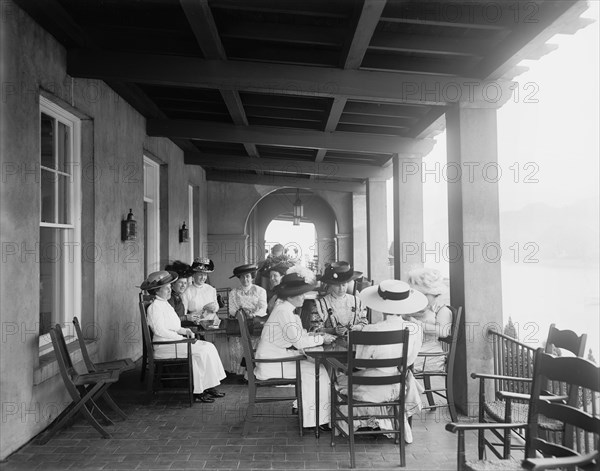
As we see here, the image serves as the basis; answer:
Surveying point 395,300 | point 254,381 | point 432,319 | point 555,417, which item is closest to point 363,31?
point 395,300

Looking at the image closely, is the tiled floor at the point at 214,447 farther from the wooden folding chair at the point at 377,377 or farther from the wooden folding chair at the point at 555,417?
the wooden folding chair at the point at 555,417

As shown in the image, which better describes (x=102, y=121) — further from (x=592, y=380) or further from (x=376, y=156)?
(x=376, y=156)

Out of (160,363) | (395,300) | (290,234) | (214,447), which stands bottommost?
(214,447)

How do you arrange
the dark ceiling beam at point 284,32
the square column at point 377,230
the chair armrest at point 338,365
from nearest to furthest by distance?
the chair armrest at point 338,365 → the dark ceiling beam at point 284,32 → the square column at point 377,230

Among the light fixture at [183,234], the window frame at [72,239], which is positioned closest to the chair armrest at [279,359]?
the window frame at [72,239]

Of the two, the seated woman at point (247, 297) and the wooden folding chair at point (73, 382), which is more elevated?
the seated woman at point (247, 297)

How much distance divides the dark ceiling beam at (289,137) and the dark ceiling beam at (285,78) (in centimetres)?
269

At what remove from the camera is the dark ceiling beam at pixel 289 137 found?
26.5 ft

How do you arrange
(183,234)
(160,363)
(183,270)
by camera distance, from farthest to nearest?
(183,234) < (183,270) < (160,363)

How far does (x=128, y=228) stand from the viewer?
6656mm

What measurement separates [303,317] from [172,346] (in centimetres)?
144

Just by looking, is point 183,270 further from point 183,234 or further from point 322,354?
point 183,234

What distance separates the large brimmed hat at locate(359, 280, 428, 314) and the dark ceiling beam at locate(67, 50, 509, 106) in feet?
7.08

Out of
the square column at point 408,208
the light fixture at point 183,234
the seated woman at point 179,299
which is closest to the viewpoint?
the seated woman at point 179,299
